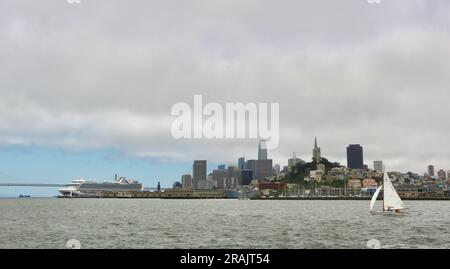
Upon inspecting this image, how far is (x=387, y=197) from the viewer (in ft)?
259

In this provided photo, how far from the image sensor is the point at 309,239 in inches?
1336

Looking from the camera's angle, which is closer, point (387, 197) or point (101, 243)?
point (101, 243)

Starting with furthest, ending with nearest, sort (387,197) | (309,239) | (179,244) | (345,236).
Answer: (387,197) < (345,236) < (309,239) < (179,244)

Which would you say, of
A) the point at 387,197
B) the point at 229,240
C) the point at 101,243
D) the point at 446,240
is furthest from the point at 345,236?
the point at 387,197
